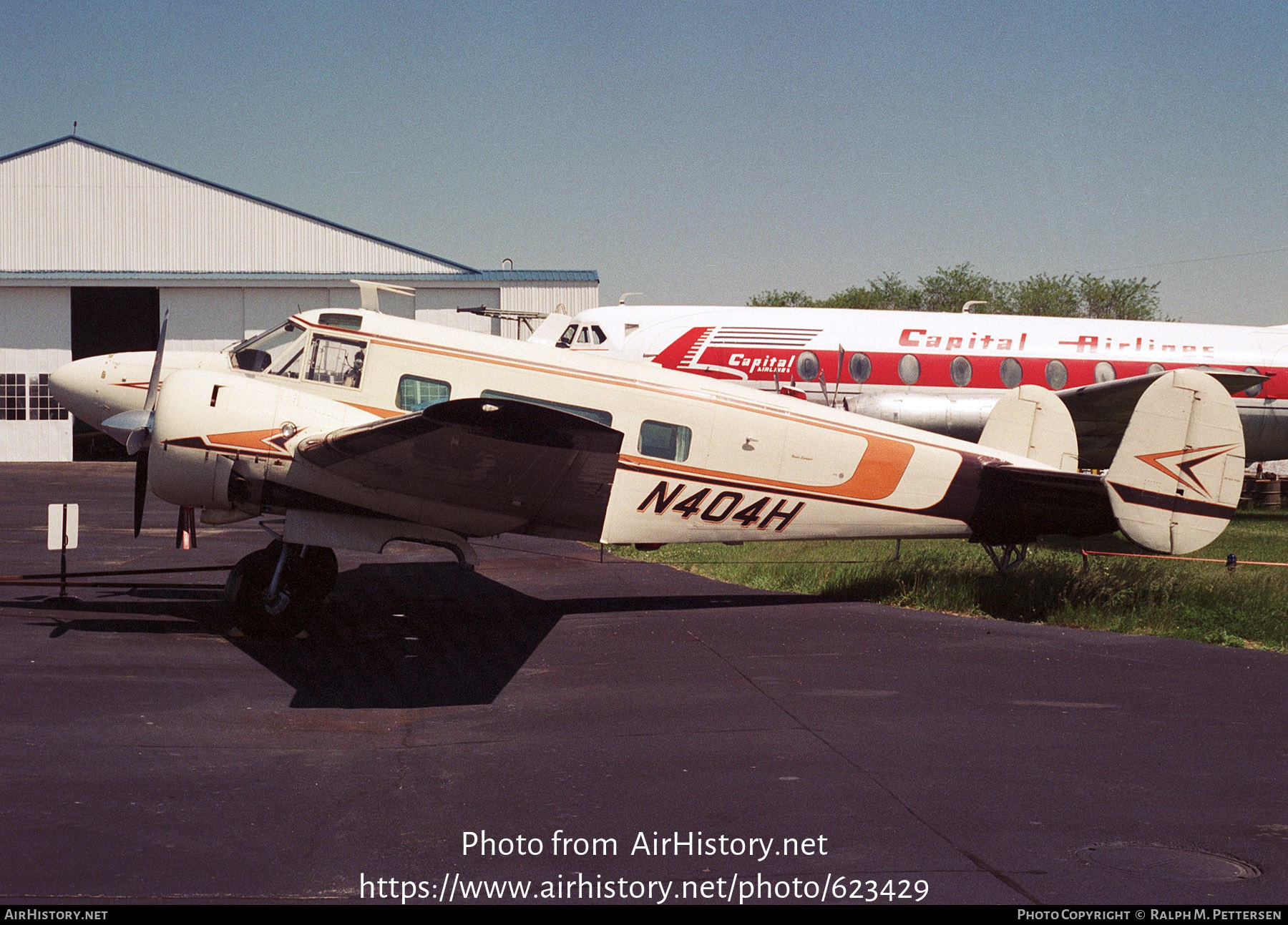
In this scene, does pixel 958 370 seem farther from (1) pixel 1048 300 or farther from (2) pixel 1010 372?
(1) pixel 1048 300

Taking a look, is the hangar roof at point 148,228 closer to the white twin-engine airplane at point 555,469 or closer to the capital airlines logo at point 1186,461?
the white twin-engine airplane at point 555,469

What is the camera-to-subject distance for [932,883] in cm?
546

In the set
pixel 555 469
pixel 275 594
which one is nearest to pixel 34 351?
pixel 275 594

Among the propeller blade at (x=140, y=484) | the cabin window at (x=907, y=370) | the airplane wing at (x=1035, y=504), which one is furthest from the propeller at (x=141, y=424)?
the cabin window at (x=907, y=370)

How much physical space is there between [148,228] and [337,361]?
40.6 metres

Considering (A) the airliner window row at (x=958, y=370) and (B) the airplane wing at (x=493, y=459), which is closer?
(B) the airplane wing at (x=493, y=459)

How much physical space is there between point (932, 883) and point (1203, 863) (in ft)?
5.00

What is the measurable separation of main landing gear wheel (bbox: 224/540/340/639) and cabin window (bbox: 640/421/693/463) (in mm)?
3761

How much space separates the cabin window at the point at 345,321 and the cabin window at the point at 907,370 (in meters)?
14.3

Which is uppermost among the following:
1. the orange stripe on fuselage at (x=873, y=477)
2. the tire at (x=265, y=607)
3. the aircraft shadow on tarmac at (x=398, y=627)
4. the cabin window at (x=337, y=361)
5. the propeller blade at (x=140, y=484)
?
the cabin window at (x=337, y=361)

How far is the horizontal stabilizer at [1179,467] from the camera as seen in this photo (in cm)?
1266

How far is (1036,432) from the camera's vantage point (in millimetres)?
14383

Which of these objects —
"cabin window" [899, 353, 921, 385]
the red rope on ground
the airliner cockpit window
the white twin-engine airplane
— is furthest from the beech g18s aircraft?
the airliner cockpit window
